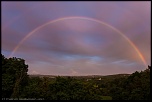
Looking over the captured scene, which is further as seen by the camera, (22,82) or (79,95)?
(22,82)

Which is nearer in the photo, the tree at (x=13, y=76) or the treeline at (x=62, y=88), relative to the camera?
the treeline at (x=62, y=88)

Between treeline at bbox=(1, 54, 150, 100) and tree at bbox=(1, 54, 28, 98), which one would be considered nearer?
treeline at bbox=(1, 54, 150, 100)

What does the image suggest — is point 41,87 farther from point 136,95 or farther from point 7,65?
point 136,95

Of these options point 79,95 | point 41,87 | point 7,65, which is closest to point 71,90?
point 79,95

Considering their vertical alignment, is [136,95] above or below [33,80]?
below

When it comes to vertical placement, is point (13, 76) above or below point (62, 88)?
above

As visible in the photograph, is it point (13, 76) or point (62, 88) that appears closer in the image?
point (62, 88)

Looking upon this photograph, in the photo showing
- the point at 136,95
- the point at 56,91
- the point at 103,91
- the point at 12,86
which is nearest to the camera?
the point at 136,95

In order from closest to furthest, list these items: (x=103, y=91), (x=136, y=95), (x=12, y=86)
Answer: (x=136, y=95) < (x=12, y=86) < (x=103, y=91)
